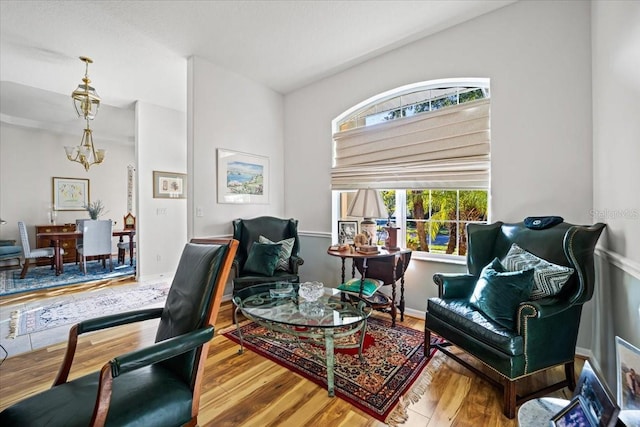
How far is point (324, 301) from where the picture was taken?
7.29 feet

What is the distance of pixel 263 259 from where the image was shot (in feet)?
9.65

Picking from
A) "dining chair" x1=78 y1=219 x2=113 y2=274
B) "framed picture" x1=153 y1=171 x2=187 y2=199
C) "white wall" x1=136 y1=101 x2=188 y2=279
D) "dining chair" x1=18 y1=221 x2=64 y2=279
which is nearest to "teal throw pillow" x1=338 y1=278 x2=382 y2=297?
"white wall" x1=136 y1=101 x2=188 y2=279

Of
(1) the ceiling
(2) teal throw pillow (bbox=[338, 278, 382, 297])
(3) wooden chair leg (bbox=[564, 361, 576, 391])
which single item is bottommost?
(3) wooden chair leg (bbox=[564, 361, 576, 391])

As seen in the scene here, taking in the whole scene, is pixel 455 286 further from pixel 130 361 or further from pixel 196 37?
pixel 196 37

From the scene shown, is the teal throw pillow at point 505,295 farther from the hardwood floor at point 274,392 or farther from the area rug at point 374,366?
the area rug at point 374,366

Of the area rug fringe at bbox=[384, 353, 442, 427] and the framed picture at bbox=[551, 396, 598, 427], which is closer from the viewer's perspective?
the framed picture at bbox=[551, 396, 598, 427]

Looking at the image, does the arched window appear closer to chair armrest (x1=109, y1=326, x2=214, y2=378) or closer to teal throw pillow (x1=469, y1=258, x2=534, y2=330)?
teal throw pillow (x1=469, y1=258, x2=534, y2=330)

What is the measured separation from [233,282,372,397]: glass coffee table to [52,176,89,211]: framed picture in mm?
6298

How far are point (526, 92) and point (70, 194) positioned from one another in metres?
8.32

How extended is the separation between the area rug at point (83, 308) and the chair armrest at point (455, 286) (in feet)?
10.7

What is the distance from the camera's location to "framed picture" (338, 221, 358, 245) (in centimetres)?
344

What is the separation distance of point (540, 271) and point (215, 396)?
2179mm

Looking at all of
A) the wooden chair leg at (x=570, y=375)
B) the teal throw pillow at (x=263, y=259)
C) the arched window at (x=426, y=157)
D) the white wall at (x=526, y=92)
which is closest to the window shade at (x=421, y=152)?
the arched window at (x=426, y=157)

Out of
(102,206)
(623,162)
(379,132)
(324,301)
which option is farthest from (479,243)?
(102,206)
